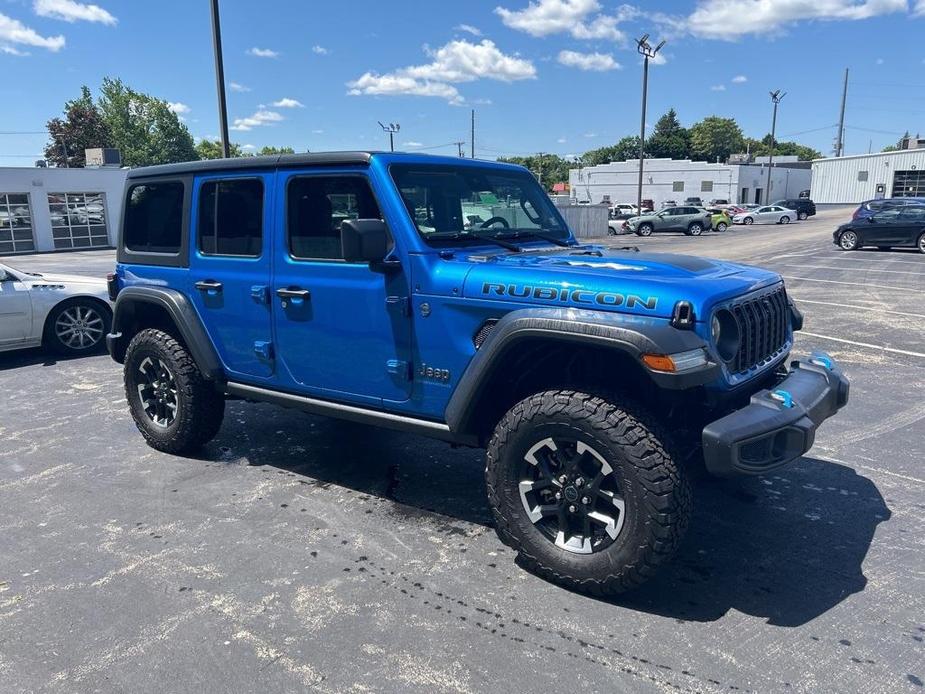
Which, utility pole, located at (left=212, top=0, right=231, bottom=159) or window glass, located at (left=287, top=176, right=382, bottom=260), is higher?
utility pole, located at (left=212, top=0, right=231, bottom=159)

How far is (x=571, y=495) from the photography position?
315cm

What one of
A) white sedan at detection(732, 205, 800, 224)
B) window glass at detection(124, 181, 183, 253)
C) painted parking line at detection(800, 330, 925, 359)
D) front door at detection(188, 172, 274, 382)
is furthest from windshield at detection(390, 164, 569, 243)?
white sedan at detection(732, 205, 800, 224)

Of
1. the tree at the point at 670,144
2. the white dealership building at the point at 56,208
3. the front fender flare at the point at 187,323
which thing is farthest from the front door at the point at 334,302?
the tree at the point at 670,144

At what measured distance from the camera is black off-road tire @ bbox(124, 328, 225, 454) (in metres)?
4.75

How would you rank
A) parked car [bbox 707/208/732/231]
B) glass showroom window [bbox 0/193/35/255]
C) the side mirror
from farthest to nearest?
parked car [bbox 707/208/732/231]
glass showroom window [bbox 0/193/35/255]
the side mirror

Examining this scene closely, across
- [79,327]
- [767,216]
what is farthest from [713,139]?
[79,327]

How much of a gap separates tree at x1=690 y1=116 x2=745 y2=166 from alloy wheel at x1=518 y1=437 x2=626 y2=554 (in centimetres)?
11390

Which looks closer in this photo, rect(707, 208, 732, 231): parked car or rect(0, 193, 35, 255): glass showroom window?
rect(0, 193, 35, 255): glass showroom window

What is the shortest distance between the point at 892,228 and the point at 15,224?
3258 centimetres

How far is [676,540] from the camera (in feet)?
9.68

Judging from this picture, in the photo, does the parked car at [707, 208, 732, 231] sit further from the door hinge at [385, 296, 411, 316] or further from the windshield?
the door hinge at [385, 296, 411, 316]

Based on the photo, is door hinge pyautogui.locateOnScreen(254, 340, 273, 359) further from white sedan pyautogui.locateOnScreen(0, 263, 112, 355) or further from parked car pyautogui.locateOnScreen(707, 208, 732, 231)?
parked car pyautogui.locateOnScreen(707, 208, 732, 231)

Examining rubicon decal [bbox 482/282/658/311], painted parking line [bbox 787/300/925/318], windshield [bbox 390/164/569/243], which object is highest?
windshield [bbox 390/164/569/243]

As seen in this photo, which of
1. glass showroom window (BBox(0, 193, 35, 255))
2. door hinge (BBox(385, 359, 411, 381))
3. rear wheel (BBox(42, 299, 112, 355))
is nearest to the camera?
door hinge (BBox(385, 359, 411, 381))
